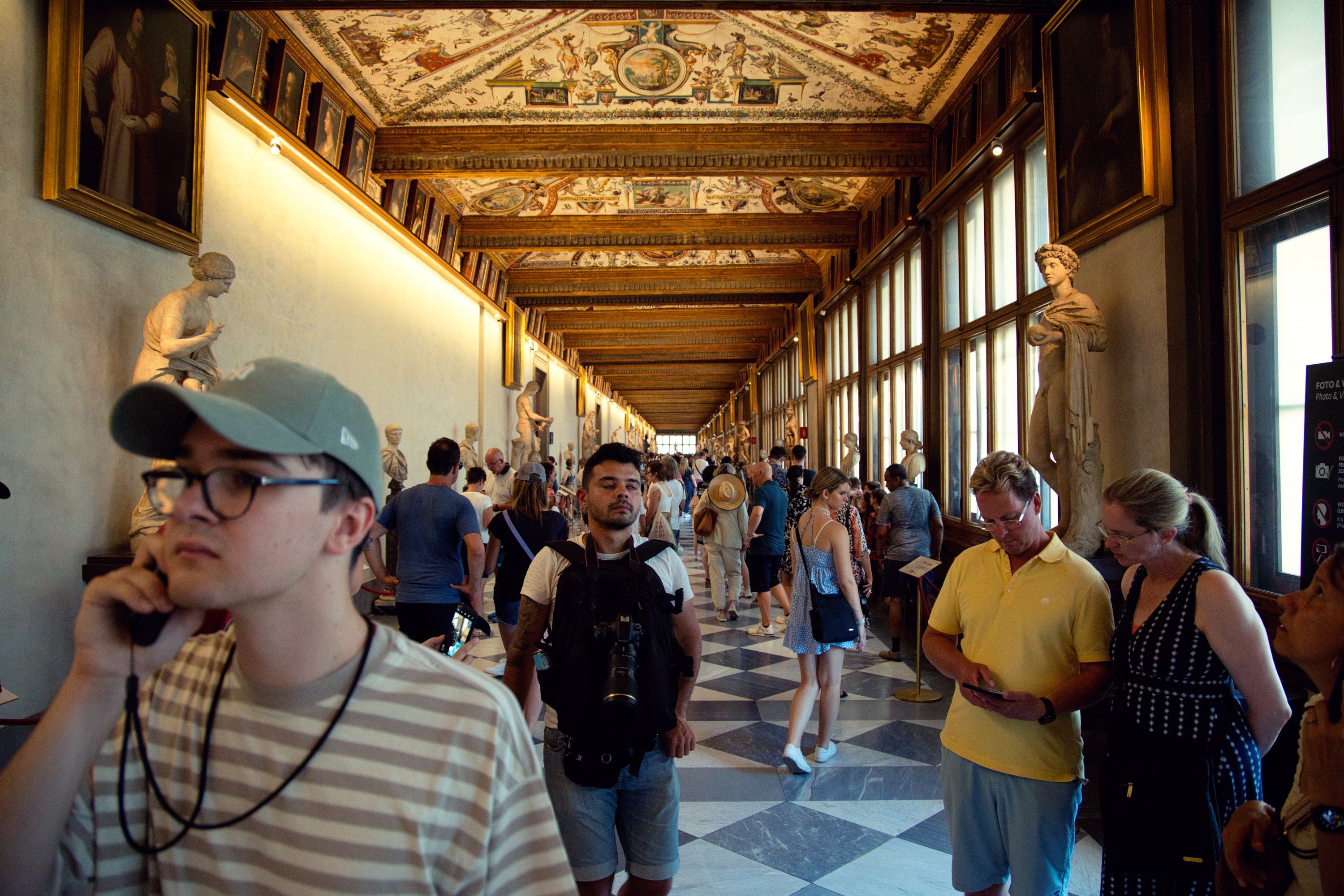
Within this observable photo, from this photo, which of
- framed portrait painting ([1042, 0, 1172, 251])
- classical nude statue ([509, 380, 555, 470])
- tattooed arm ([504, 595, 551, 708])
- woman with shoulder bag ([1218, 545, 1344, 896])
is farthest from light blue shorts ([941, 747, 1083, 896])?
classical nude statue ([509, 380, 555, 470])

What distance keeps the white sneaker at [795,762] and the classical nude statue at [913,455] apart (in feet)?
15.6

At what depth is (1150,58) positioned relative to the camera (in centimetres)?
503

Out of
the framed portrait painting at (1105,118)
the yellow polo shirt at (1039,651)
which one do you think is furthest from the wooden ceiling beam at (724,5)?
the yellow polo shirt at (1039,651)

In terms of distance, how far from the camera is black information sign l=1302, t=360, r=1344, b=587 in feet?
10.3

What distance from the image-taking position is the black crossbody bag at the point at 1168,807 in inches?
81.9

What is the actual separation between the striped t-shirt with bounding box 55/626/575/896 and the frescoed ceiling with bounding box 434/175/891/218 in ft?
39.8

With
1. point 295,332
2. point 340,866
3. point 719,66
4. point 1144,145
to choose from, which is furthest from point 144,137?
point 1144,145

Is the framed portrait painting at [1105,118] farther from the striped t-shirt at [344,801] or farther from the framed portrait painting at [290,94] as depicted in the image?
the framed portrait painting at [290,94]

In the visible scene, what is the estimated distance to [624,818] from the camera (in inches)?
95.1

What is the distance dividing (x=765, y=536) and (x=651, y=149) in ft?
16.5

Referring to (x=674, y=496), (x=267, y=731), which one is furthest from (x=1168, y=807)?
(x=674, y=496)

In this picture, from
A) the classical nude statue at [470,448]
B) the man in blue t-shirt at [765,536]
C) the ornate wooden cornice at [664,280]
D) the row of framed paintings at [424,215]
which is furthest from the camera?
the ornate wooden cornice at [664,280]

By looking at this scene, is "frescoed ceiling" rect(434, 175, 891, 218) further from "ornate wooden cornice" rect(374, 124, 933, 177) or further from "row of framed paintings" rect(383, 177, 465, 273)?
"ornate wooden cornice" rect(374, 124, 933, 177)

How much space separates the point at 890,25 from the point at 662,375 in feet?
107
